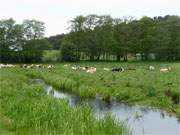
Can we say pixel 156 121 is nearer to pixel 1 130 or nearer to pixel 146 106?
pixel 146 106

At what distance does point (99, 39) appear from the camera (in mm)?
87125

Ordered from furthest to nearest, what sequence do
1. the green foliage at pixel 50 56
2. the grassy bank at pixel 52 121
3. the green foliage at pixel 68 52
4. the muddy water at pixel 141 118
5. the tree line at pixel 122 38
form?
the green foliage at pixel 50 56, the green foliage at pixel 68 52, the tree line at pixel 122 38, the muddy water at pixel 141 118, the grassy bank at pixel 52 121

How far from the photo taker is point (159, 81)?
29.8 meters

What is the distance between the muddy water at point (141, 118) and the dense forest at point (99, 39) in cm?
5432

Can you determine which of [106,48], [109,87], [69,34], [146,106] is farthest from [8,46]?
[146,106]

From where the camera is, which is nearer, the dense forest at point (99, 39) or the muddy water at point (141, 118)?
the muddy water at point (141, 118)

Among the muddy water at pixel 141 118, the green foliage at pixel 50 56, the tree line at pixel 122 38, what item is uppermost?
the tree line at pixel 122 38

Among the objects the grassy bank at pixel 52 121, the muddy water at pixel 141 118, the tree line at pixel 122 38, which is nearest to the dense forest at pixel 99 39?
the tree line at pixel 122 38

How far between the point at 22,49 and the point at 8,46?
317 cm

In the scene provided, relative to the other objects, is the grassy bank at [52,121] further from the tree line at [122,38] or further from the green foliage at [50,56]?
the green foliage at [50,56]

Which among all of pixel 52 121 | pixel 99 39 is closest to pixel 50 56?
pixel 99 39

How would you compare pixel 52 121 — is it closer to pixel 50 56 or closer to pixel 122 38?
pixel 122 38

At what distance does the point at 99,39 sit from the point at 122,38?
498 cm

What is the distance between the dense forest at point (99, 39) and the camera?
260 ft
